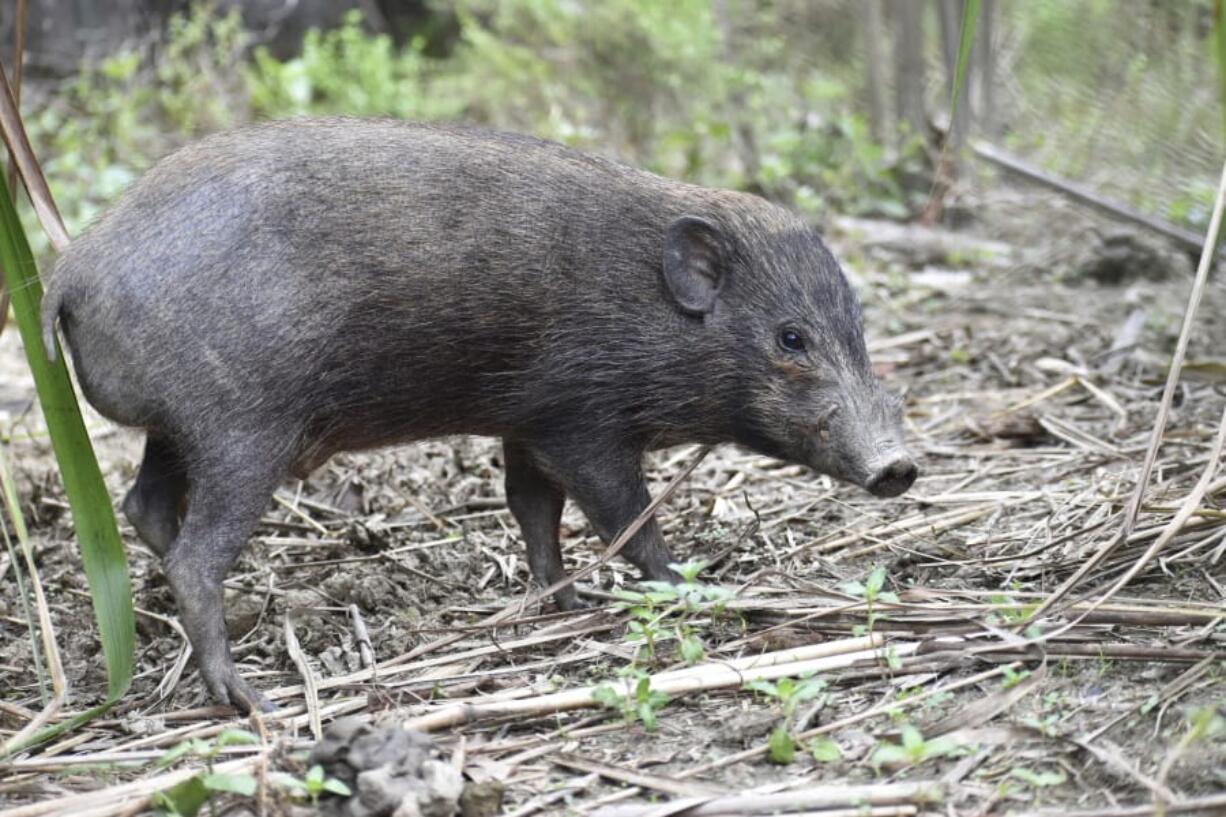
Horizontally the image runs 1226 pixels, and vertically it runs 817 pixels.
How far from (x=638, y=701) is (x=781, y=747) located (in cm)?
41

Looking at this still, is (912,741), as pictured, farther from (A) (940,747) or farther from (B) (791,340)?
(B) (791,340)

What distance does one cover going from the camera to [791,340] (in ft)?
15.6

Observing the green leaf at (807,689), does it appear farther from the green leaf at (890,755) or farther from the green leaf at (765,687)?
the green leaf at (890,755)

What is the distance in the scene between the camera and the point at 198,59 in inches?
456

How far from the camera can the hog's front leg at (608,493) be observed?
15.4 feet

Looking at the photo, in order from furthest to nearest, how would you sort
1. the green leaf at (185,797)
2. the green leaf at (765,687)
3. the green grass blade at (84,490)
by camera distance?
the green grass blade at (84,490), the green leaf at (765,687), the green leaf at (185,797)

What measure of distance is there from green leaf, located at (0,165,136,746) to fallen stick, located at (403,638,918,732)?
86 centimetres

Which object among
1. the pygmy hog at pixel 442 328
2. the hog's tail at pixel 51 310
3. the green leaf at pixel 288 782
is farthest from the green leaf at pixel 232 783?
the hog's tail at pixel 51 310

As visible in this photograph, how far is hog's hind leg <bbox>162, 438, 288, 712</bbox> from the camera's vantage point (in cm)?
412

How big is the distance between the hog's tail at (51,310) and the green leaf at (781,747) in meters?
2.16

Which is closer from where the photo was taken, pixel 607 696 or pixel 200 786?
pixel 200 786

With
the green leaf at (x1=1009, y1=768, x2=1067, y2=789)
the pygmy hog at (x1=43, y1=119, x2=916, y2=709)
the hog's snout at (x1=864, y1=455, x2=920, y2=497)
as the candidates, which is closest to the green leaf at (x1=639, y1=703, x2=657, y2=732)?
the green leaf at (x1=1009, y1=768, x2=1067, y2=789)

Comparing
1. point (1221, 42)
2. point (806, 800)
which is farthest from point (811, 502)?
point (1221, 42)

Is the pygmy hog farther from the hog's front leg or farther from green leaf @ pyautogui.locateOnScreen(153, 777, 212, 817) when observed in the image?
green leaf @ pyautogui.locateOnScreen(153, 777, 212, 817)
